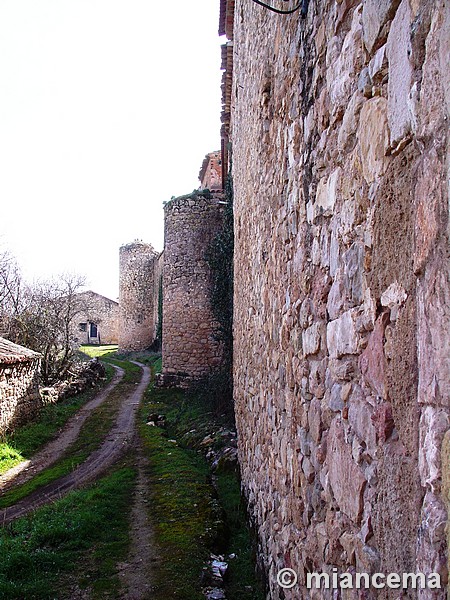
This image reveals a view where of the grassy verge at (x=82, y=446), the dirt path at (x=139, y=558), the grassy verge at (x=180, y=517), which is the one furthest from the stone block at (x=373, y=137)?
the grassy verge at (x=82, y=446)

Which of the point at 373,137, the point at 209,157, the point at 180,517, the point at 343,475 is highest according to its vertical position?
the point at 209,157

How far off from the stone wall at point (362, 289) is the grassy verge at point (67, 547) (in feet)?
8.05

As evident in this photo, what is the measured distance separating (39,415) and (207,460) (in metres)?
6.77

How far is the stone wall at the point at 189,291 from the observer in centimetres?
1792

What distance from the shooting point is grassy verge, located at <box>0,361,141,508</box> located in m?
8.59

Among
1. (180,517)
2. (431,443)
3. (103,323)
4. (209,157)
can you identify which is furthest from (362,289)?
(103,323)

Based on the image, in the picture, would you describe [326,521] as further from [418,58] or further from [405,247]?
[418,58]

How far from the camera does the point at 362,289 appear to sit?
1.86 m

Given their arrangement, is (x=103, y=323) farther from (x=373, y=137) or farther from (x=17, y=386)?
(x=373, y=137)

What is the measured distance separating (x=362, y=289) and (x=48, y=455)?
10.6 m

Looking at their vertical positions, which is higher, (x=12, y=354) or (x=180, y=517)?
(x=12, y=354)

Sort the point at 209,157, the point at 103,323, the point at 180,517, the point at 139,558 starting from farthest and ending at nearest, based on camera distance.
→ the point at 103,323 < the point at 209,157 < the point at 180,517 < the point at 139,558

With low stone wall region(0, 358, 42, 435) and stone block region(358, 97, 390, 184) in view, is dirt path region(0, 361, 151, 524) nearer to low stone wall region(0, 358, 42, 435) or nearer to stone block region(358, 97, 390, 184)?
low stone wall region(0, 358, 42, 435)

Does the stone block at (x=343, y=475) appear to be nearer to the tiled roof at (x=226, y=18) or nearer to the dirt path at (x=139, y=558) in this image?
the dirt path at (x=139, y=558)
